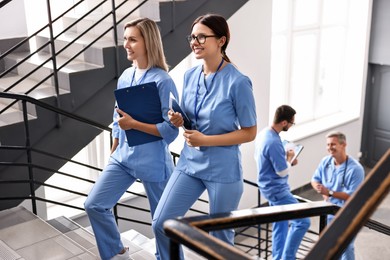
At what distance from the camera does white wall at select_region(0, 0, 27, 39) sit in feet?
16.0

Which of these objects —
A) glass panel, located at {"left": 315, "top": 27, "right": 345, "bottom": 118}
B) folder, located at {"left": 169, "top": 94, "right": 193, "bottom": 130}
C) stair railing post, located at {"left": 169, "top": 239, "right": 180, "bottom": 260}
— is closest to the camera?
stair railing post, located at {"left": 169, "top": 239, "right": 180, "bottom": 260}

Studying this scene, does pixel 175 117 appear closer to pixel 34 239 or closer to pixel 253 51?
pixel 34 239

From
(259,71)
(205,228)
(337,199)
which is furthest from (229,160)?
(259,71)

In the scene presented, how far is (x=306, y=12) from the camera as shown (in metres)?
7.79

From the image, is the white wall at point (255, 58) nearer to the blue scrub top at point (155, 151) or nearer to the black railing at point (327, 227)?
the blue scrub top at point (155, 151)

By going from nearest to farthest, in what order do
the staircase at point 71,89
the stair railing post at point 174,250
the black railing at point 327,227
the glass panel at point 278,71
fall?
the black railing at point 327,227, the stair railing post at point 174,250, the staircase at point 71,89, the glass panel at point 278,71

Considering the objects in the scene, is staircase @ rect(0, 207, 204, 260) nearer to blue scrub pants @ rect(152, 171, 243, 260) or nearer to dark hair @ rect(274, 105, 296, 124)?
blue scrub pants @ rect(152, 171, 243, 260)

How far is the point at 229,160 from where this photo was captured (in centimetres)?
239

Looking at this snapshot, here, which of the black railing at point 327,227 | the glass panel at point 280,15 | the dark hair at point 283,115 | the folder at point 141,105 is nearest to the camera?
the black railing at point 327,227

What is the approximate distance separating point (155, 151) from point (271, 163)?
2109 millimetres

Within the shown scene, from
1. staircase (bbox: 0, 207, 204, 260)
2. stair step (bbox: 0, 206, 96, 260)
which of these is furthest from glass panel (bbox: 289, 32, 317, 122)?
stair step (bbox: 0, 206, 96, 260)

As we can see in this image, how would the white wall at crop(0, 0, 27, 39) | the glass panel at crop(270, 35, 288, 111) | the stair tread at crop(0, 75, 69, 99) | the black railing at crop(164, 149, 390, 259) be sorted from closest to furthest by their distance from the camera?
the black railing at crop(164, 149, 390, 259), the stair tread at crop(0, 75, 69, 99), the white wall at crop(0, 0, 27, 39), the glass panel at crop(270, 35, 288, 111)

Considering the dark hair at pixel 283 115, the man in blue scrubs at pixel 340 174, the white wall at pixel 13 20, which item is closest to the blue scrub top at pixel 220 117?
the dark hair at pixel 283 115

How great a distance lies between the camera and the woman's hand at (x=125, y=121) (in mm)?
2617
